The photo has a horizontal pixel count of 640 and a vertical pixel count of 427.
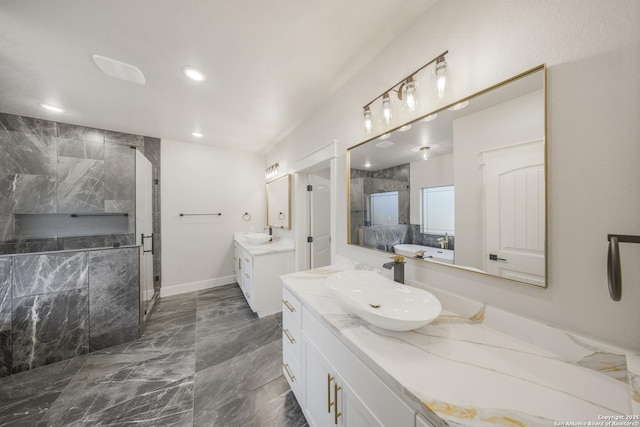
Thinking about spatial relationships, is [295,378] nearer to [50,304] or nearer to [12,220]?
[50,304]

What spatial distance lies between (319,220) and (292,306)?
1590 millimetres

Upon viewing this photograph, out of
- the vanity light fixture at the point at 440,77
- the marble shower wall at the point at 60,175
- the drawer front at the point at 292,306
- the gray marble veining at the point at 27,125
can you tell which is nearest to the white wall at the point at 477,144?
the vanity light fixture at the point at 440,77

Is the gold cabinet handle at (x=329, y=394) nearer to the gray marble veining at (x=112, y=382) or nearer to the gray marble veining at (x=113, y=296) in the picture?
the gray marble veining at (x=112, y=382)

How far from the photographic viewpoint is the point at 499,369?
2.12 feet

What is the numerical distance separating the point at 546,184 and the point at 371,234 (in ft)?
3.18

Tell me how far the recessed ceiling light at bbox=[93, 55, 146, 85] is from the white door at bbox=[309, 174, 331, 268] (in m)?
1.90

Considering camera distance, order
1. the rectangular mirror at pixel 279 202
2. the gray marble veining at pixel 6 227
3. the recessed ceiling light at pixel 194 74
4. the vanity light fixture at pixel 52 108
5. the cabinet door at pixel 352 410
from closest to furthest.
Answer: the cabinet door at pixel 352 410
the recessed ceiling light at pixel 194 74
the vanity light fixture at pixel 52 108
the gray marble veining at pixel 6 227
the rectangular mirror at pixel 279 202

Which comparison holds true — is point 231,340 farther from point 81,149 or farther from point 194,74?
point 81,149

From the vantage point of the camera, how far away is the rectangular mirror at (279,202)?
2.84 m

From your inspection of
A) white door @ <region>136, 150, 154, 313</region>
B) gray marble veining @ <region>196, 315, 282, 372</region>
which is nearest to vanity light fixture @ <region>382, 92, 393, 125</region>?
gray marble veining @ <region>196, 315, 282, 372</region>

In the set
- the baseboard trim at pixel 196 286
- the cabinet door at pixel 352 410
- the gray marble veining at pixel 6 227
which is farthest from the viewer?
the baseboard trim at pixel 196 286

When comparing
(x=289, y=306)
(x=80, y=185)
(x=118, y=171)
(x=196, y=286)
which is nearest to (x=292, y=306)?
(x=289, y=306)

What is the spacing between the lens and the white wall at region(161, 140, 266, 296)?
10.3 feet

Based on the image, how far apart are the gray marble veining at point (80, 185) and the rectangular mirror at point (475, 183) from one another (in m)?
3.61
